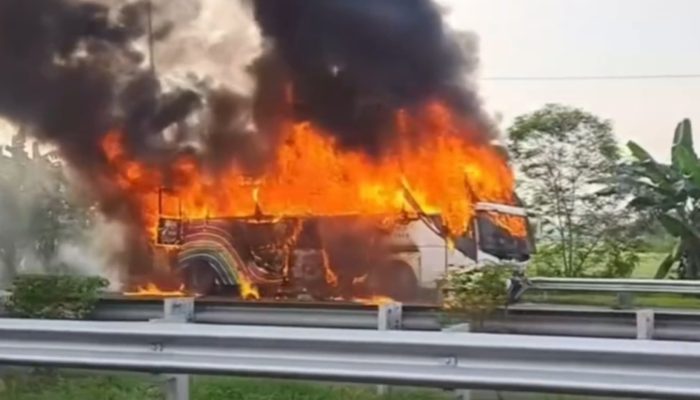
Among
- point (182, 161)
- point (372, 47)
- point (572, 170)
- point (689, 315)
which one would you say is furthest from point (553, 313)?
point (182, 161)

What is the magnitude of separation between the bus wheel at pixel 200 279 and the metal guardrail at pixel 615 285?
3170mm

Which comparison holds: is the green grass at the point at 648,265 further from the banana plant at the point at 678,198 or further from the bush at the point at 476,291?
the bush at the point at 476,291

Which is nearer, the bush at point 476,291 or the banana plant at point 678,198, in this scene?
the bush at point 476,291

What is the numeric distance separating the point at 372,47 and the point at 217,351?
21.5 ft

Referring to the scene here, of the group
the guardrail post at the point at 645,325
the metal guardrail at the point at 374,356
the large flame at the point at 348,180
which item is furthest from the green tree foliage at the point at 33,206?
the metal guardrail at the point at 374,356

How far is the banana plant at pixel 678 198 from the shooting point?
22.0 feet

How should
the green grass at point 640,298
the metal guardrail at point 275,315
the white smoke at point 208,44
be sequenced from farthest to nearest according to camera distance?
the white smoke at point 208,44 → the green grass at point 640,298 → the metal guardrail at point 275,315

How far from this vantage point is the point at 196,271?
870cm

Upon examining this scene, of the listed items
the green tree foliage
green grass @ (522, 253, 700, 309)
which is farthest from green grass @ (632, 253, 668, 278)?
the green tree foliage

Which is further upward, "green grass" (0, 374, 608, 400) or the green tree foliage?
the green tree foliage

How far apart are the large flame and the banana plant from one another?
1084mm

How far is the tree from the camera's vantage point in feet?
23.2

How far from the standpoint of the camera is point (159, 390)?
8.27 feet

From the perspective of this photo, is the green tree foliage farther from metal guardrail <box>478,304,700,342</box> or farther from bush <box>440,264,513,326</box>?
metal guardrail <box>478,304,700,342</box>
